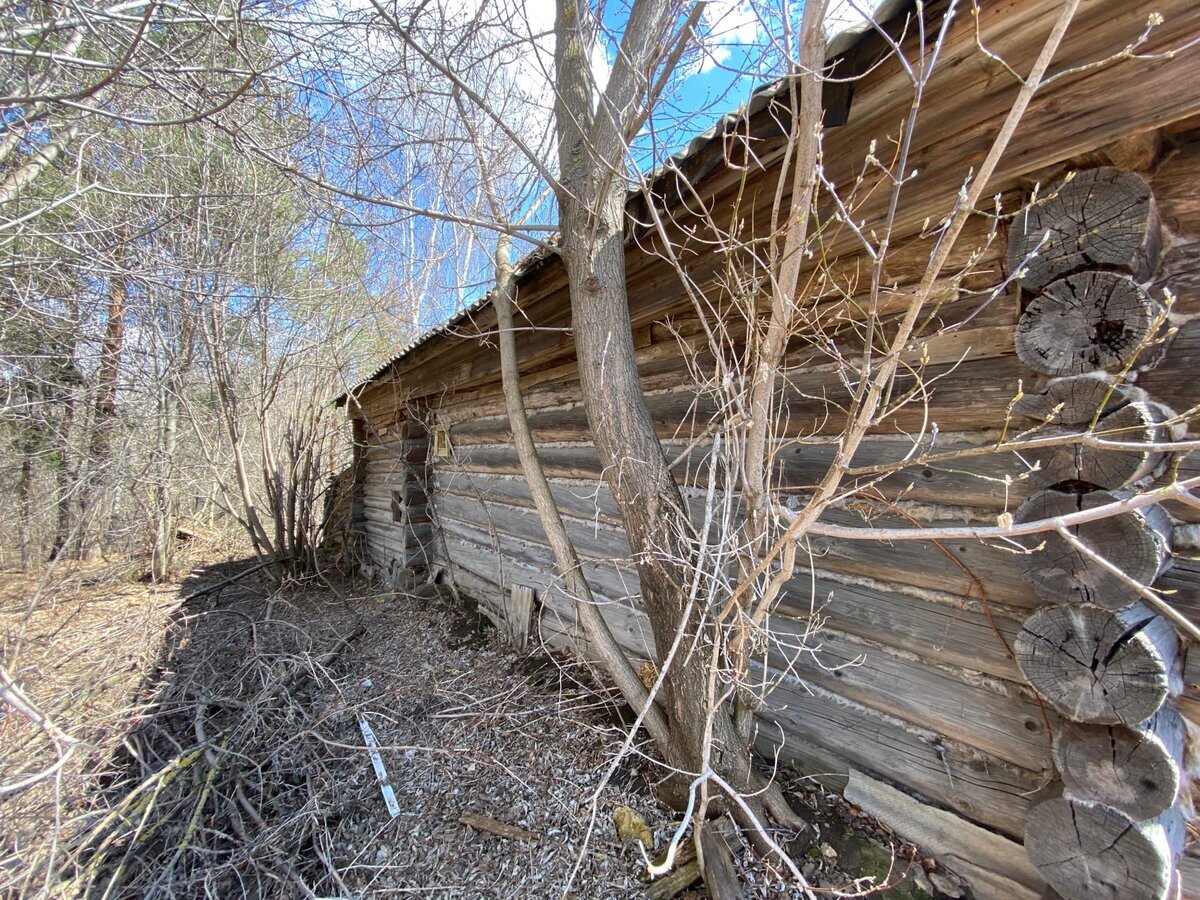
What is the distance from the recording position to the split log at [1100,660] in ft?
4.03

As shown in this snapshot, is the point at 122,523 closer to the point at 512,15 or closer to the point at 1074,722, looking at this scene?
the point at 512,15

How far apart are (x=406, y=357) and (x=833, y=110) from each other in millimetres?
5075

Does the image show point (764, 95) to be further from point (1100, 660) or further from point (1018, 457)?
point (1100, 660)

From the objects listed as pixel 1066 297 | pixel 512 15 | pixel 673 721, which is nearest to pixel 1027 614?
pixel 1066 297

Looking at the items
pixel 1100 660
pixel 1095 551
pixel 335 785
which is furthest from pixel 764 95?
pixel 335 785

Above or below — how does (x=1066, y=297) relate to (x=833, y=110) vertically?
below

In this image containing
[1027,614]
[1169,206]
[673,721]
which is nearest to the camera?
[1169,206]

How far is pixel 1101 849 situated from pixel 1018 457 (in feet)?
3.52

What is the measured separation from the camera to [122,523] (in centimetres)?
884

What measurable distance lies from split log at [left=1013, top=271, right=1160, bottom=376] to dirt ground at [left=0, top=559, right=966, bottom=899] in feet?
5.34

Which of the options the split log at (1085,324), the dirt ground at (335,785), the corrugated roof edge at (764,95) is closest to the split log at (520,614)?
the dirt ground at (335,785)

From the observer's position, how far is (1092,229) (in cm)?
132

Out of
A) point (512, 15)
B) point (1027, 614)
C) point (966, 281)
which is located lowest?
point (1027, 614)

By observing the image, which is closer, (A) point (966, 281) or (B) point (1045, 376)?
(B) point (1045, 376)
